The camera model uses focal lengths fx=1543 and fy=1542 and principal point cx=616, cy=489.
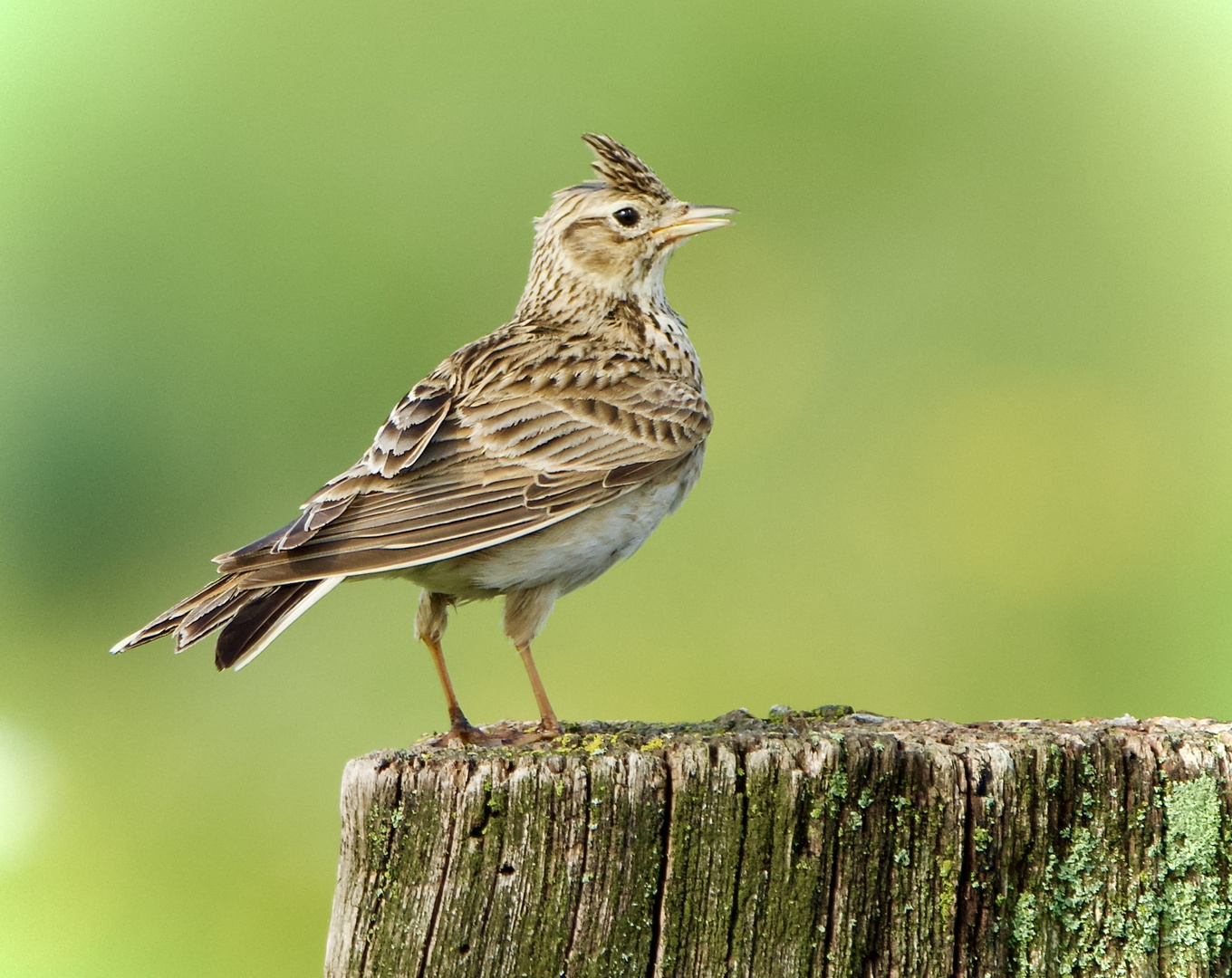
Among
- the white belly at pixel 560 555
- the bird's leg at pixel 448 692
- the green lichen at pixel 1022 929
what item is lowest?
the green lichen at pixel 1022 929

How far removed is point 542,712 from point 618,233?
8.07 feet

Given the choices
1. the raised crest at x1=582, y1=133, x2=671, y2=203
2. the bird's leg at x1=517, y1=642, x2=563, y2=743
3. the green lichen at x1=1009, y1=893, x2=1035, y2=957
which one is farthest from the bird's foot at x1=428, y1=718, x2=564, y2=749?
the raised crest at x1=582, y1=133, x2=671, y2=203

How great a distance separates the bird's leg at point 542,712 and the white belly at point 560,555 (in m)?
0.27

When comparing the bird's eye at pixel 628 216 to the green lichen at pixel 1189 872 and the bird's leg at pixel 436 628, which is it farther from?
the green lichen at pixel 1189 872

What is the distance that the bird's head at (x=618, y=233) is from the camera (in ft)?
23.0

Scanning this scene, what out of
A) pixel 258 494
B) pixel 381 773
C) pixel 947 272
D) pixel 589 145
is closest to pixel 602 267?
pixel 589 145

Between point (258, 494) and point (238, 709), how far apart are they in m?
1.49

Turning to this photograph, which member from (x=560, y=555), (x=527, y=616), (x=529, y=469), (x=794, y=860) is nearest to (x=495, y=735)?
(x=527, y=616)

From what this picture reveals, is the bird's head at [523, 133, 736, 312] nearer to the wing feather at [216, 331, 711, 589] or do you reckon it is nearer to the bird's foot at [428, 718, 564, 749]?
the wing feather at [216, 331, 711, 589]

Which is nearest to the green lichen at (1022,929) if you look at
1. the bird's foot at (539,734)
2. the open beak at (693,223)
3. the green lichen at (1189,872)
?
the green lichen at (1189,872)

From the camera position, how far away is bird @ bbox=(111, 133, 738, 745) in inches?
201

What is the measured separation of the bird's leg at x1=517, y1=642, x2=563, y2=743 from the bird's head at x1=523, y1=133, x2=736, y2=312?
188cm

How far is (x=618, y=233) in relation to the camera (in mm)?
7023

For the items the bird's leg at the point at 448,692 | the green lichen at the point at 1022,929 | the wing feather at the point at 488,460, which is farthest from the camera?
the bird's leg at the point at 448,692
